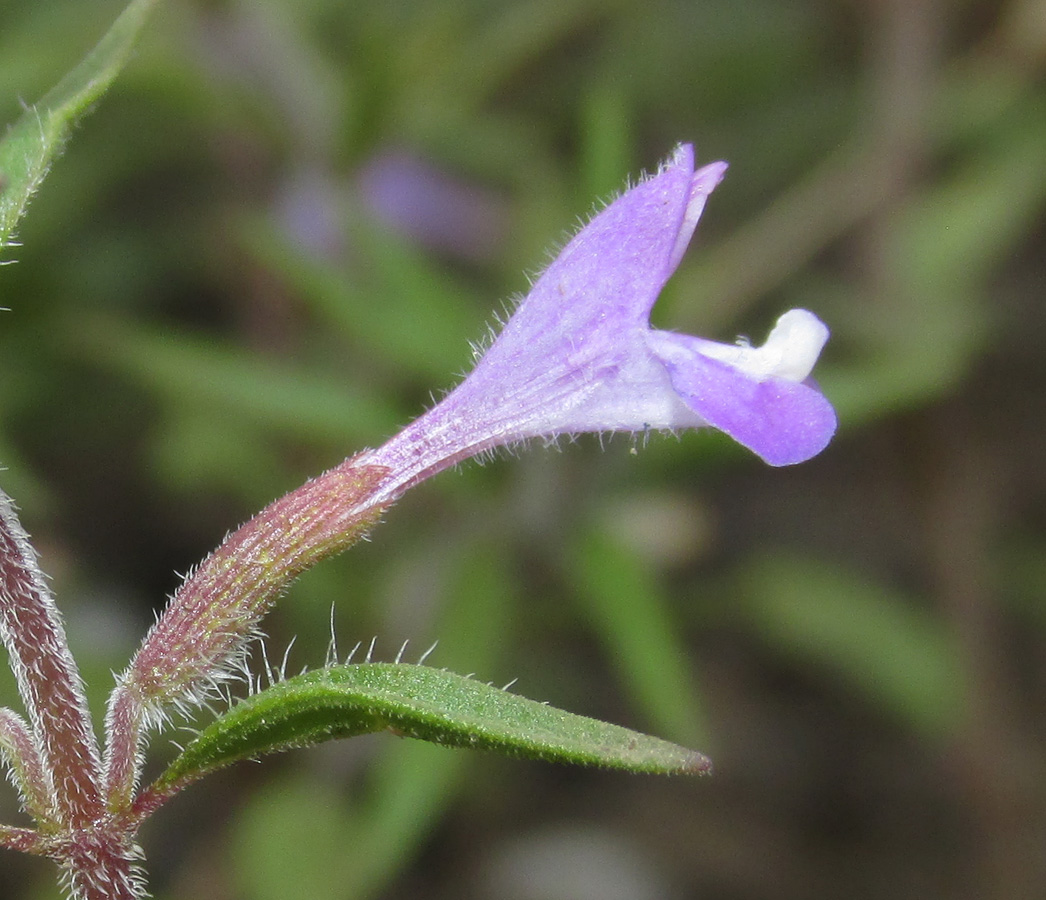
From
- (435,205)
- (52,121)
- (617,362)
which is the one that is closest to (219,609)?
(617,362)

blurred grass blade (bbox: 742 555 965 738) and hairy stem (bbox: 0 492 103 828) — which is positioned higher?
blurred grass blade (bbox: 742 555 965 738)

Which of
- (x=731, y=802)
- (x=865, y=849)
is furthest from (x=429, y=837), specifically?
(x=865, y=849)

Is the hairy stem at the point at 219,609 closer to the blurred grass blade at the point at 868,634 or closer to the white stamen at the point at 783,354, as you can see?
the white stamen at the point at 783,354

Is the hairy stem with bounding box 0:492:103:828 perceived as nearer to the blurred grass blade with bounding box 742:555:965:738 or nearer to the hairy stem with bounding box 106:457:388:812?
the hairy stem with bounding box 106:457:388:812

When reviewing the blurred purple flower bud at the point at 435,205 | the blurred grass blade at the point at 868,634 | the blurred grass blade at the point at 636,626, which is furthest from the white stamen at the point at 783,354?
the blurred purple flower bud at the point at 435,205

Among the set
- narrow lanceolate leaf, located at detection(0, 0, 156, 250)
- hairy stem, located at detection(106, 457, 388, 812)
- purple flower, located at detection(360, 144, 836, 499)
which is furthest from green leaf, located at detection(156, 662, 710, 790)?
narrow lanceolate leaf, located at detection(0, 0, 156, 250)

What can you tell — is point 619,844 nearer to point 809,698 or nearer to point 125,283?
point 809,698
